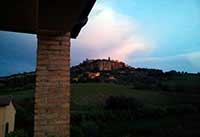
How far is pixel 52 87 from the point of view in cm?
385

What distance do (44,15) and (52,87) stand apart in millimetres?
1044

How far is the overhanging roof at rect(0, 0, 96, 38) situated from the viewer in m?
2.87

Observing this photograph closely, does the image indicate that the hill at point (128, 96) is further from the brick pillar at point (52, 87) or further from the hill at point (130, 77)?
the brick pillar at point (52, 87)

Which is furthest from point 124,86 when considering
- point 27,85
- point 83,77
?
point 27,85

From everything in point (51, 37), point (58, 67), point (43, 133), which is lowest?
point (43, 133)

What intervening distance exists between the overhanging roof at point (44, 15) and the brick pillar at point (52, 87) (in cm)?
20

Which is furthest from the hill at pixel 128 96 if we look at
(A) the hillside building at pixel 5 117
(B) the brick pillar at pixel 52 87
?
(B) the brick pillar at pixel 52 87

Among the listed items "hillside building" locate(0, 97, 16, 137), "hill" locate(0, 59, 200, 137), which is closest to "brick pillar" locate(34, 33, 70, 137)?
"hillside building" locate(0, 97, 16, 137)

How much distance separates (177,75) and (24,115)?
18.4 m

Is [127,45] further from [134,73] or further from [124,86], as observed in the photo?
[124,86]

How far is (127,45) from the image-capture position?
61.1 ft

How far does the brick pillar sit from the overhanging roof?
202mm

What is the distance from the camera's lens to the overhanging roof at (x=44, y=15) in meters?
2.87

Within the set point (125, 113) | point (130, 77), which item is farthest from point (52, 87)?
point (130, 77)
